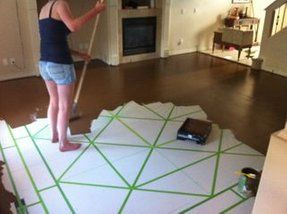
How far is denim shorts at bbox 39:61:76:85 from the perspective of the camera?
257 cm

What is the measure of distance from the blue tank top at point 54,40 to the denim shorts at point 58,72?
0.04m

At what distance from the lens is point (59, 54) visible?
2.54m

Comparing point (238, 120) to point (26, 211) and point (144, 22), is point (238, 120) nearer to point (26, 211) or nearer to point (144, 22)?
point (26, 211)

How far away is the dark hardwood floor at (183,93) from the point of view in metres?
3.59

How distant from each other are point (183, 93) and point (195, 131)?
146cm

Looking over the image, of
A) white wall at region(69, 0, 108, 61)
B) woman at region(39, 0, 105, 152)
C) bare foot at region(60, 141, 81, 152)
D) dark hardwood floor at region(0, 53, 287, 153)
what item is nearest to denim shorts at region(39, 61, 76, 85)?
woman at region(39, 0, 105, 152)

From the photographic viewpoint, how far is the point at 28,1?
4734 millimetres

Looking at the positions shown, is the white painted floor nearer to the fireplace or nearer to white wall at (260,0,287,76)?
white wall at (260,0,287,76)

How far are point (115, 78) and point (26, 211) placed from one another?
10.9 feet

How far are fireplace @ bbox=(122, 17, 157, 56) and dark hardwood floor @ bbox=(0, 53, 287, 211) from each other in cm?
41

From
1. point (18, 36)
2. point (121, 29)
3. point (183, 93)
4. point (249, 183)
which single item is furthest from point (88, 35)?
point (249, 183)

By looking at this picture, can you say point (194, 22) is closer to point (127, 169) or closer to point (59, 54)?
point (59, 54)

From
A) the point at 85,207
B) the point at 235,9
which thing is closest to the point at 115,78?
the point at 85,207

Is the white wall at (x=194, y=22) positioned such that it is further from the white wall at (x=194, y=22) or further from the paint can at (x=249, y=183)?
the paint can at (x=249, y=183)
